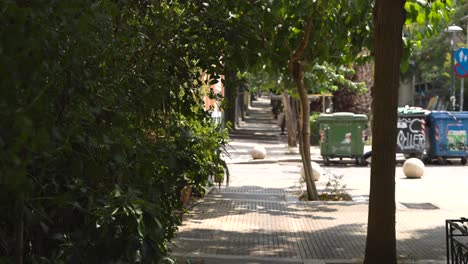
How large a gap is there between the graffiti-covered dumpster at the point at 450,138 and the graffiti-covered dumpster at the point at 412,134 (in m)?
0.38

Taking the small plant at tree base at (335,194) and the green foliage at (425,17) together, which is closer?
the green foliage at (425,17)

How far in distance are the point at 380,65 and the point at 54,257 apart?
5554 millimetres

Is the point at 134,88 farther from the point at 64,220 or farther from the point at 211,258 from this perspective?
the point at 211,258

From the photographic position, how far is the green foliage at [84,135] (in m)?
2.93

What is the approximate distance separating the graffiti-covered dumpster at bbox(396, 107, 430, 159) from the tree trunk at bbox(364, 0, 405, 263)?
19217 mm

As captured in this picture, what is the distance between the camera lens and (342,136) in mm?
28234

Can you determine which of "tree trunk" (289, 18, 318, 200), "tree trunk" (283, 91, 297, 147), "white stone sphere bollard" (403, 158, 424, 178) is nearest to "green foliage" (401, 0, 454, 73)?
"tree trunk" (289, 18, 318, 200)

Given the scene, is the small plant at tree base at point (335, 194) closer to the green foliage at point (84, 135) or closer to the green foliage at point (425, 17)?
the green foliage at point (425, 17)

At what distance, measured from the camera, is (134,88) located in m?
5.80

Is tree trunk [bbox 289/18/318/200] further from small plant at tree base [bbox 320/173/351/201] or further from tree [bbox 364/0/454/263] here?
tree [bbox 364/0/454/263]

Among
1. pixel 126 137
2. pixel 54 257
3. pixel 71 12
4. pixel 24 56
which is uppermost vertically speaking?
pixel 71 12

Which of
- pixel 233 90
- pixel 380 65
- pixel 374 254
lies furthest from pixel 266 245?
pixel 233 90

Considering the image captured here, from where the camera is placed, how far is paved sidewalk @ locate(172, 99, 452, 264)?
10.5 metres

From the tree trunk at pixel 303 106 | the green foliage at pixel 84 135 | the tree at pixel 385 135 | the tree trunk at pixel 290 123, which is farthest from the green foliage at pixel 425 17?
the tree trunk at pixel 290 123
